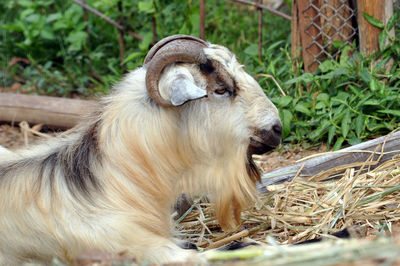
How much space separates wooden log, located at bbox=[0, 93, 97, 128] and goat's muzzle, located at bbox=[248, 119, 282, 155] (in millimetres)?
3387

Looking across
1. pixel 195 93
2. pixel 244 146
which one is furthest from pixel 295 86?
pixel 195 93

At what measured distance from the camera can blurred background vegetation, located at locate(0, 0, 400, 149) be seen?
5.85 metres

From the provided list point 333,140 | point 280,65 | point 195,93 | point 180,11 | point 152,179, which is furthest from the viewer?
point 180,11

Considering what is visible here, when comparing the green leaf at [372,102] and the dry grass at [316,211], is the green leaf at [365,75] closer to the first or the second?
the green leaf at [372,102]

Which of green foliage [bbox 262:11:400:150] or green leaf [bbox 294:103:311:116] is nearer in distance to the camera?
green foliage [bbox 262:11:400:150]

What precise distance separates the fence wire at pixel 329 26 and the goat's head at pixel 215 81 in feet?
8.67

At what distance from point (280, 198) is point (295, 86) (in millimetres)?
1935

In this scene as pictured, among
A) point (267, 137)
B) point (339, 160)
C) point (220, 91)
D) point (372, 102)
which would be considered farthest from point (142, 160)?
point (372, 102)

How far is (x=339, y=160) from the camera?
5.06 metres

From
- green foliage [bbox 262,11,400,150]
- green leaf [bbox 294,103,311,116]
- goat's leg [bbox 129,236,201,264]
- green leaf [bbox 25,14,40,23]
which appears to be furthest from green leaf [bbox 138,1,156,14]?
goat's leg [bbox 129,236,201,264]

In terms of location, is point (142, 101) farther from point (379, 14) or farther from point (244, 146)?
point (379, 14)

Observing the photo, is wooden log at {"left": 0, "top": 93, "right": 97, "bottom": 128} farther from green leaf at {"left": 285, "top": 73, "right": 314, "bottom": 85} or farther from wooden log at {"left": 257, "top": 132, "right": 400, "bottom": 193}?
wooden log at {"left": 257, "top": 132, "right": 400, "bottom": 193}

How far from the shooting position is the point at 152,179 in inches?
153

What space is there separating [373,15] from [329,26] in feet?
1.56
